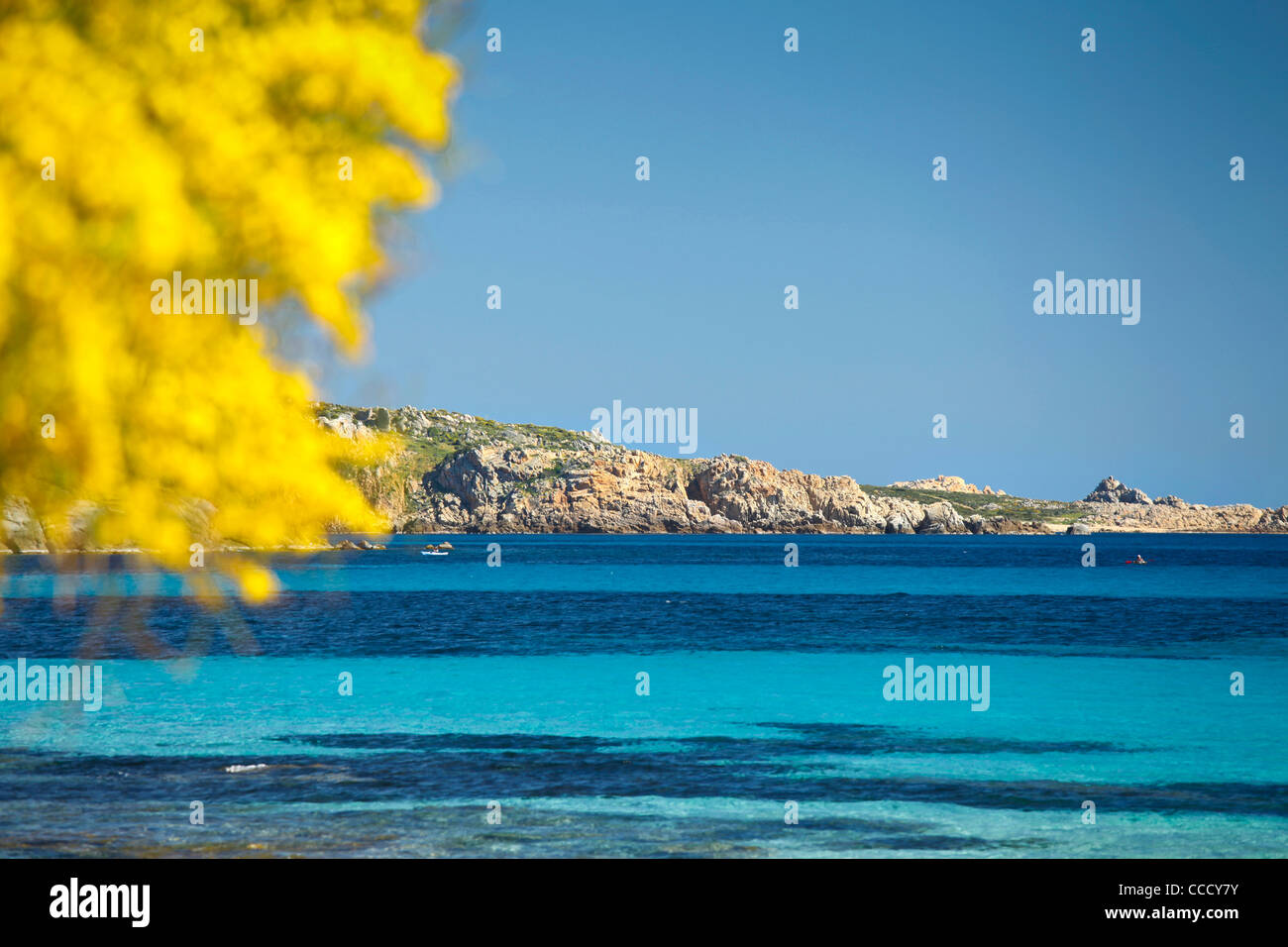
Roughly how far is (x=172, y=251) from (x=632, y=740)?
17.3 m

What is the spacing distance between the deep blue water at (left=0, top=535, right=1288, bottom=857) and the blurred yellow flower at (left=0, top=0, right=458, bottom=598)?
573 mm

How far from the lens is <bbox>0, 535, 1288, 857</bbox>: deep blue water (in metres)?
13.3

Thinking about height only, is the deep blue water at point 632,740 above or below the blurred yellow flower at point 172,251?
below

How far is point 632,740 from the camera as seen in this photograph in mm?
20844

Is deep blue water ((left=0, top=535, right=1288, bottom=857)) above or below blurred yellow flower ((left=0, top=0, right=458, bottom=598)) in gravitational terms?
below

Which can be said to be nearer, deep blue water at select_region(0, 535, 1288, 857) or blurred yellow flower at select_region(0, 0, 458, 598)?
blurred yellow flower at select_region(0, 0, 458, 598)

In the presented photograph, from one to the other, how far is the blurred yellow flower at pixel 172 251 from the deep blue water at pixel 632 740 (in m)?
0.57

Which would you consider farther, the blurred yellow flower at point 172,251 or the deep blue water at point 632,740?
the deep blue water at point 632,740

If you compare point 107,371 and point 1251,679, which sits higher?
point 107,371

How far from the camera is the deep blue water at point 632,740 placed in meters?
13.3

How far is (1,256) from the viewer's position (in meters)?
4.47
